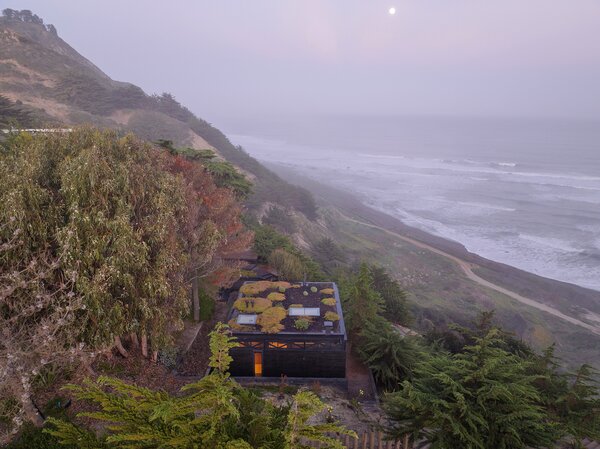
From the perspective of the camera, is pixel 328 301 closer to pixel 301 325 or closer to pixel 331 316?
pixel 331 316

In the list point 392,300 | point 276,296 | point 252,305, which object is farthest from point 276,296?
point 392,300

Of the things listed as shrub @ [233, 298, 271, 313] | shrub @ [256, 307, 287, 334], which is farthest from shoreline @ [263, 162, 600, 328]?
shrub @ [233, 298, 271, 313]

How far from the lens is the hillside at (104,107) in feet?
172

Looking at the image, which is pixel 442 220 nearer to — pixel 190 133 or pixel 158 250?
pixel 190 133

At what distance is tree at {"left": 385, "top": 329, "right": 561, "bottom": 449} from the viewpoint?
8.67m

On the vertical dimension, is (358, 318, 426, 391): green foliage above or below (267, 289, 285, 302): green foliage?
below

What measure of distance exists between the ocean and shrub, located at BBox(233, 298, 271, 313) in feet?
127

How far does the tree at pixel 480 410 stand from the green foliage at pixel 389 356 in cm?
649

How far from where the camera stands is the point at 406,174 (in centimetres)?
9606

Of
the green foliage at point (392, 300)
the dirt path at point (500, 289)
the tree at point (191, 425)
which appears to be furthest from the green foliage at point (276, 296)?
the dirt path at point (500, 289)

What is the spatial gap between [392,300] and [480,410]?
1777 centimetres

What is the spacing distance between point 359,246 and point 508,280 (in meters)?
17.0

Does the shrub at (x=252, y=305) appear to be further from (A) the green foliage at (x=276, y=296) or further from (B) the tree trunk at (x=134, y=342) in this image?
(B) the tree trunk at (x=134, y=342)

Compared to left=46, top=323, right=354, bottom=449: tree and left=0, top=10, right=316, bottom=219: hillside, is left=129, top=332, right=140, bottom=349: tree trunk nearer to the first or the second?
left=46, top=323, right=354, bottom=449: tree
